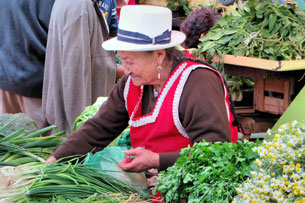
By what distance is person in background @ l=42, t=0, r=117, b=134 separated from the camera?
3.94 metres

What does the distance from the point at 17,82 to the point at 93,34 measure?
33.9 inches

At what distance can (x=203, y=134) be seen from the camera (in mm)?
2330

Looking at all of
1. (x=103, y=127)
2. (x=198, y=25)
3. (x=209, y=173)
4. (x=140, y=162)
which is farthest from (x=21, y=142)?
(x=198, y=25)

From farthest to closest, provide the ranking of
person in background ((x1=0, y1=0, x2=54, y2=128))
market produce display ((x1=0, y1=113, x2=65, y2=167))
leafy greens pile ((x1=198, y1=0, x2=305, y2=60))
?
1. person in background ((x1=0, y1=0, x2=54, y2=128))
2. leafy greens pile ((x1=198, y1=0, x2=305, y2=60))
3. market produce display ((x1=0, y1=113, x2=65, y2=167))

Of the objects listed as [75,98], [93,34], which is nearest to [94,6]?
[93,34]

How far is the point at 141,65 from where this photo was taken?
250 cm

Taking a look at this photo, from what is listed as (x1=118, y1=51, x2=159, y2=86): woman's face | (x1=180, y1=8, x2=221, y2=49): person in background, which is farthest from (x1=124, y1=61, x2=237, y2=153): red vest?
(x1=180, y1=8, x2=221, y2=49): person in background

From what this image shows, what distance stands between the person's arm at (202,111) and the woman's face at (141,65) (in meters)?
0.21

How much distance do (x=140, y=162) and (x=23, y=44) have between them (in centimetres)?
241

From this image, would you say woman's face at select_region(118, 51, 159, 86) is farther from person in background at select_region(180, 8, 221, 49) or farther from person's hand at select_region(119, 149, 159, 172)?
person in background at select_region(180, 8, 221, 49)

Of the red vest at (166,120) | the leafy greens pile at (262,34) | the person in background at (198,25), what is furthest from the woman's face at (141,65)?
the person in background at (198,25)

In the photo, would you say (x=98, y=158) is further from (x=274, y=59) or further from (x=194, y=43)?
(x=194, y=43)

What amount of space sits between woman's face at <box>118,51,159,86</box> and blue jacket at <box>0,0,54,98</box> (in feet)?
6.32

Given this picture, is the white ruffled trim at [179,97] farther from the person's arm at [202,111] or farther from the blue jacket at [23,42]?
the blue jacket at [23,42]
